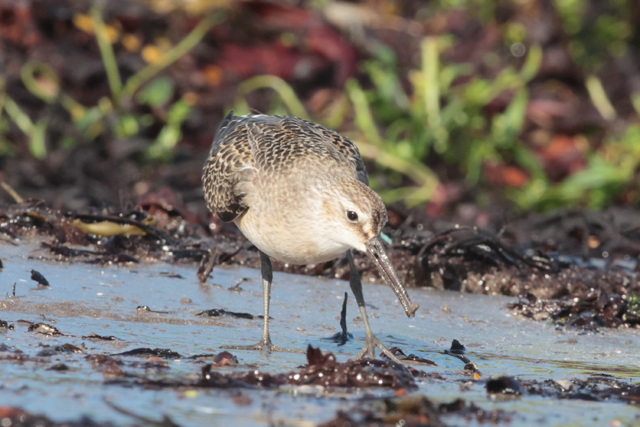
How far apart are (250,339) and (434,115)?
6.01 meters

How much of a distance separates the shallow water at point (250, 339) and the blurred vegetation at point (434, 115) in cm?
379

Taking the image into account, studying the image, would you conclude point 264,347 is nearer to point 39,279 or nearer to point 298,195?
point 298,195

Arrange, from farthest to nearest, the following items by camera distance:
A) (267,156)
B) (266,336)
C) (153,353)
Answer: (267,156) → (266,336) → (153,353)

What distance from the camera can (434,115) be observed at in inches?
391

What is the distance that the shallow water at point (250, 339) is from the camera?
10.1 feet

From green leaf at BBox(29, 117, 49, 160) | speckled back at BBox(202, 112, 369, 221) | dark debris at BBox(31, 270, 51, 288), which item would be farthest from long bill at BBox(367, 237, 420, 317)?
green leaf at BBox(29, 117, 49, 160)

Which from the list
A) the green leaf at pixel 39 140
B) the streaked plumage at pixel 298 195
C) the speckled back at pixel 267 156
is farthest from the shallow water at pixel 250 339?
the green leaf at pixel 39 140

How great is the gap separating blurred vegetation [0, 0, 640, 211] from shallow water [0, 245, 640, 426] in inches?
149

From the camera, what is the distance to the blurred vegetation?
9531 mm

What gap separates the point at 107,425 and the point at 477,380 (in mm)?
1729

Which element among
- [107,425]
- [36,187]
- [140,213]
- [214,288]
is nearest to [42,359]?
[107,425]

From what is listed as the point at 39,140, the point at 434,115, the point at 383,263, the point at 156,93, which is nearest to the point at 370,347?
the point at 383,263

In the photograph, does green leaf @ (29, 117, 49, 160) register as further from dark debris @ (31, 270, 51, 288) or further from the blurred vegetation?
dark debris @ (31, 270, 51, 288)

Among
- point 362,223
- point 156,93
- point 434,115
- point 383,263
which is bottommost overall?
point 383,263
